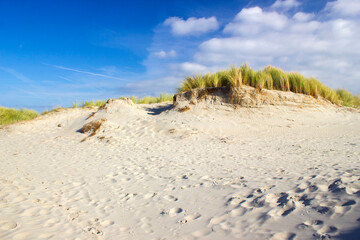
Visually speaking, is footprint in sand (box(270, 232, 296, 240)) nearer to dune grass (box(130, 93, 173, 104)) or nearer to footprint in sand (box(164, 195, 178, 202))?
footprint in sand (box(164, 195, 178, 202))

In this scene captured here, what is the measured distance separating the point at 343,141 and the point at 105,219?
753cm

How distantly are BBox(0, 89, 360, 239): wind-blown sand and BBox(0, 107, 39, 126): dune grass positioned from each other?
6.61 metres

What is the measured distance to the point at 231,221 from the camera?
9.53 ft

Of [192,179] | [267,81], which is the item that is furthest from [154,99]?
Answer: [192,179]

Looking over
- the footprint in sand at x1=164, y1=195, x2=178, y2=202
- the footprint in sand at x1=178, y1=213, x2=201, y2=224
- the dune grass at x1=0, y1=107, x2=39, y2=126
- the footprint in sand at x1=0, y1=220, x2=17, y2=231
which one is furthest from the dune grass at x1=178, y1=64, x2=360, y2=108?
the dune grass at x1=0, y1=107, x2=39, y2=126

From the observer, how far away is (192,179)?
4.79 meters

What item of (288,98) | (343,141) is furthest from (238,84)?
(343,141)

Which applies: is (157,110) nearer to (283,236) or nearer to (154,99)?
(154,99)

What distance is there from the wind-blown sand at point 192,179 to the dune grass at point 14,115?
661cm

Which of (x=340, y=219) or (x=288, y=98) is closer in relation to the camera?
(x=340, y=219)

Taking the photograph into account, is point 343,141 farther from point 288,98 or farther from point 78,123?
point 78,123

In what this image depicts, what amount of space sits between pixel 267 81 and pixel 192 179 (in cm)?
862

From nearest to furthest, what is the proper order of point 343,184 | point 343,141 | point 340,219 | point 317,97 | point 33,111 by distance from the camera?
point 340,219 < point 343,184 < point 343,141 < point 317,97 < point 33,111

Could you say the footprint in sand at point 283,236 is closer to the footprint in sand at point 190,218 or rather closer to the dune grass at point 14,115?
the footprint in sand at point 190,218
